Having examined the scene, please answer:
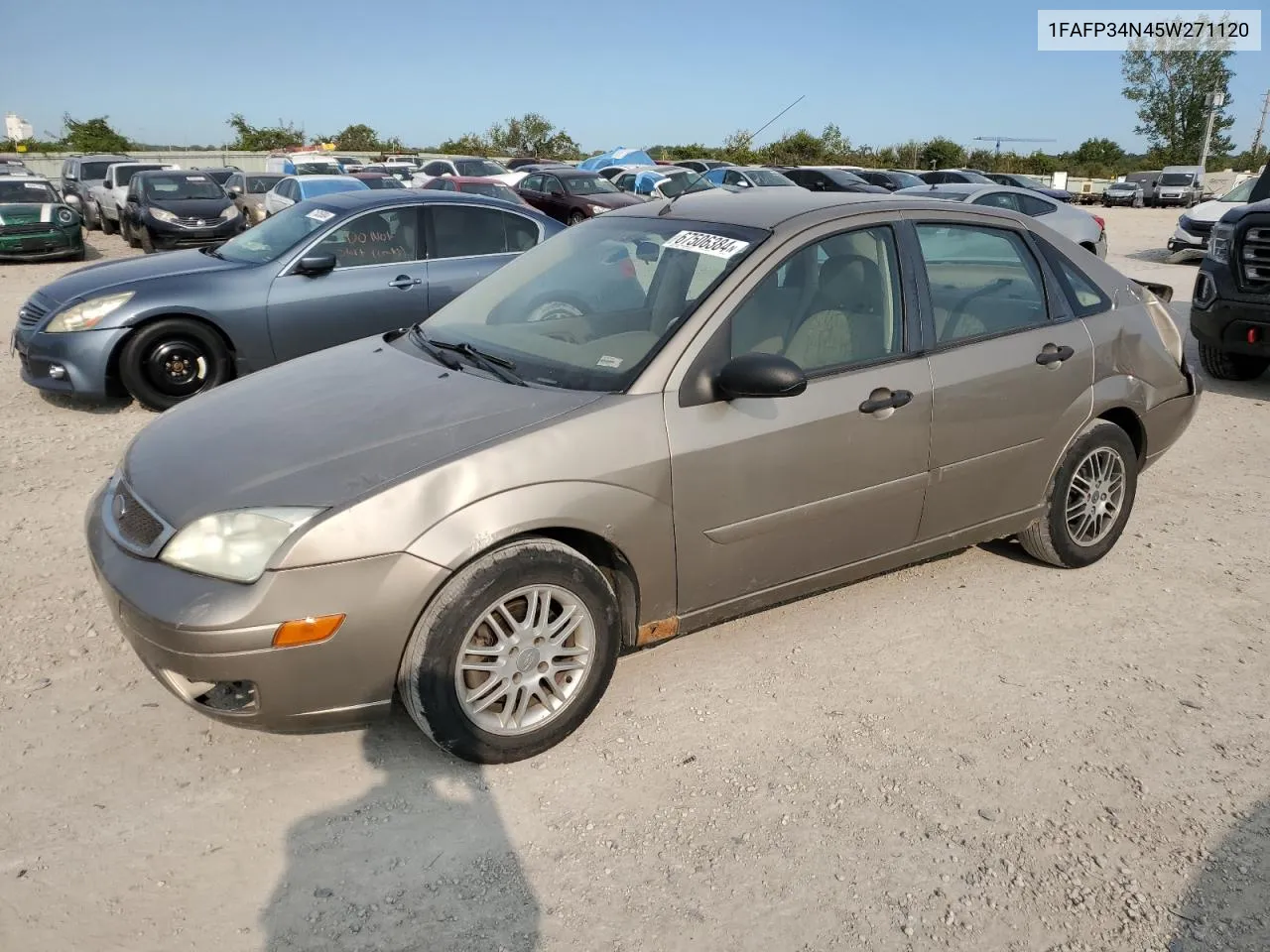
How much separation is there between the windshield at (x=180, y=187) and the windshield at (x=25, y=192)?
170 cm

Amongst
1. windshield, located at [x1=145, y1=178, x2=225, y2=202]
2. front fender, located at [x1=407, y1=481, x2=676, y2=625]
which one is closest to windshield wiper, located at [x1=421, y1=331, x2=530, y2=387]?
front fender, located at [x1=407, y1=481, x2=676, y2=625]

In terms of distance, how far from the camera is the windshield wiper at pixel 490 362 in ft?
11.1

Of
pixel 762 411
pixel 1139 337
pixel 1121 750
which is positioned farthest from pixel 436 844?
pixel 1139 337

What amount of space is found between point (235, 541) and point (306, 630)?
0.33m

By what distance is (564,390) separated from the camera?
10.6 feet

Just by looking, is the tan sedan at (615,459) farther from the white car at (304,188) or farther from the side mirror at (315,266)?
the white car at (304,188)

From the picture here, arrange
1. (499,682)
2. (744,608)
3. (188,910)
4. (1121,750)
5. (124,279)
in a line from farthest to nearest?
(124,279) < (744,608) < (1121,750) < (499,682) < (188,910)

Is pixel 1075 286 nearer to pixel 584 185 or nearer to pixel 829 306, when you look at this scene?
pixel 829 306

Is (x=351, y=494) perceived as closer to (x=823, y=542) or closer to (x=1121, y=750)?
(x=823, y=542)

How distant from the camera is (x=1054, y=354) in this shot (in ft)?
13.5

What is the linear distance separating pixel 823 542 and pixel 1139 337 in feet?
6.64

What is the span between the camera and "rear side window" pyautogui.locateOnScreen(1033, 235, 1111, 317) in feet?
14.1

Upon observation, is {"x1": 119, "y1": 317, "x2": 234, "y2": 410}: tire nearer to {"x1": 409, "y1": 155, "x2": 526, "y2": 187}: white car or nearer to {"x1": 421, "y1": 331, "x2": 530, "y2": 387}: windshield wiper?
{"x1": 421, "y1": 331, "x2": 530, "y2": 387}: windshield wiper

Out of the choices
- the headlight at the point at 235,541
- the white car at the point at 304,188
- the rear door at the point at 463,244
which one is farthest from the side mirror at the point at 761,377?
the white car at the point at 304,188
